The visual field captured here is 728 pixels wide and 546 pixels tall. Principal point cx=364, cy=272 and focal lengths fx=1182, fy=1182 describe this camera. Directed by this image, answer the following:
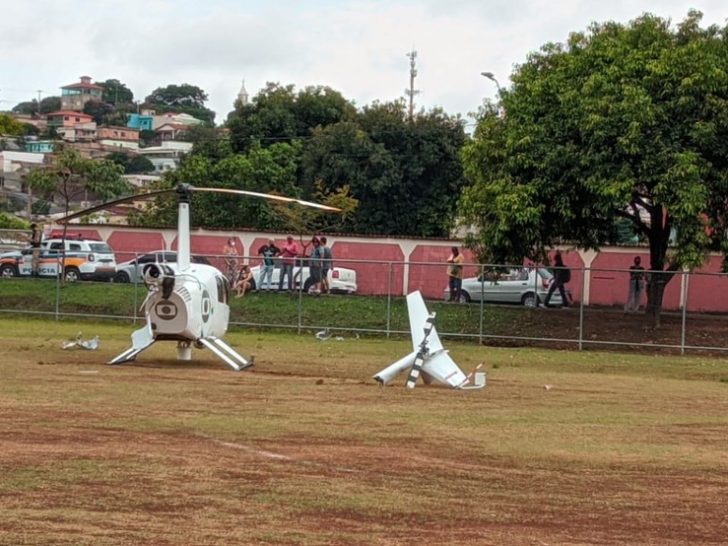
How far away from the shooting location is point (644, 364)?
28.4m

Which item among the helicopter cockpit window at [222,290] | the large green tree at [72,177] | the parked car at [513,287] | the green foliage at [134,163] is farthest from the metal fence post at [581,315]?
the green foliage at [134,163]

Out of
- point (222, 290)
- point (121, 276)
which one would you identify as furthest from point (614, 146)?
point (121, 276)

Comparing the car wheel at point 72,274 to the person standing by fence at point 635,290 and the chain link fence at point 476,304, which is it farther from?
the person standing by fence at point 635,290

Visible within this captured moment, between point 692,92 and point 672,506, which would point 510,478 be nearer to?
point 672,506

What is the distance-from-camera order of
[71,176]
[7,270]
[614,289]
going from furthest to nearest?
[71,176], [7,270], [614,289]

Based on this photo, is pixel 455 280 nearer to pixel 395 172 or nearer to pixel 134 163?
pixel 395 172

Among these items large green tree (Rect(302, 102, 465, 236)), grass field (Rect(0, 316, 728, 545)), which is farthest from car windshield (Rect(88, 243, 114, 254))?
grass field (Rect(0, 316, 728, 545))

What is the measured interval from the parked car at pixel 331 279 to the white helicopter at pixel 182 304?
12.4 m

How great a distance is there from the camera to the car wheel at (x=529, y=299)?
3506 centimetres

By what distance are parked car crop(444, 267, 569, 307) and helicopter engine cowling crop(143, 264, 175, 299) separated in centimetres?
1359

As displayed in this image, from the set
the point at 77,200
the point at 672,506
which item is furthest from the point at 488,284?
the point at 77,200

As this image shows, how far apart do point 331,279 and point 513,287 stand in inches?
225

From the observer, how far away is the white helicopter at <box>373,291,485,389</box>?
66.6ft

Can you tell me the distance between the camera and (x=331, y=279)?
37.0m
